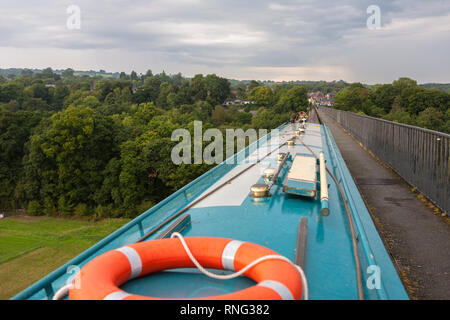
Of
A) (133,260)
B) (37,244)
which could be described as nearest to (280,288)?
(133,260)

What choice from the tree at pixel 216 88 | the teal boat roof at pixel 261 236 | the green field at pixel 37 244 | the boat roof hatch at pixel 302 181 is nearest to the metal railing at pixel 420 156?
the teal boat roof at pixel 261 236

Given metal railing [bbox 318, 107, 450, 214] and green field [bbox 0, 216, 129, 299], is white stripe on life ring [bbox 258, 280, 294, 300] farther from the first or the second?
green field [bbox 0, 216, 129, 299]

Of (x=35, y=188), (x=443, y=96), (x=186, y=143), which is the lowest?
(x=35, y=188)

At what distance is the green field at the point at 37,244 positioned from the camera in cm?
2161

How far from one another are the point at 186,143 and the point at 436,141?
31.3 meters

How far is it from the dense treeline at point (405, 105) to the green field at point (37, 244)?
48.6 metres

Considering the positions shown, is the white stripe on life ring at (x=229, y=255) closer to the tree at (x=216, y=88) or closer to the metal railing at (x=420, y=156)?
the metal railing at (x=420, y=156)

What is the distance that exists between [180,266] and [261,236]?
1.47 metres

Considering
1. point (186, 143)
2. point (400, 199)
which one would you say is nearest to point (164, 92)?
point (186, 143)

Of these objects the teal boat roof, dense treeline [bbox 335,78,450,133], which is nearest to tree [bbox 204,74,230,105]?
dense treeline [bbox 335,78,450,133]

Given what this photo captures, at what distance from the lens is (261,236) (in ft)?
13.6

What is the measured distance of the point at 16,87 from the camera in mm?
77438

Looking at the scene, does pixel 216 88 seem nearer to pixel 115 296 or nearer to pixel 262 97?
pixel 262 97
